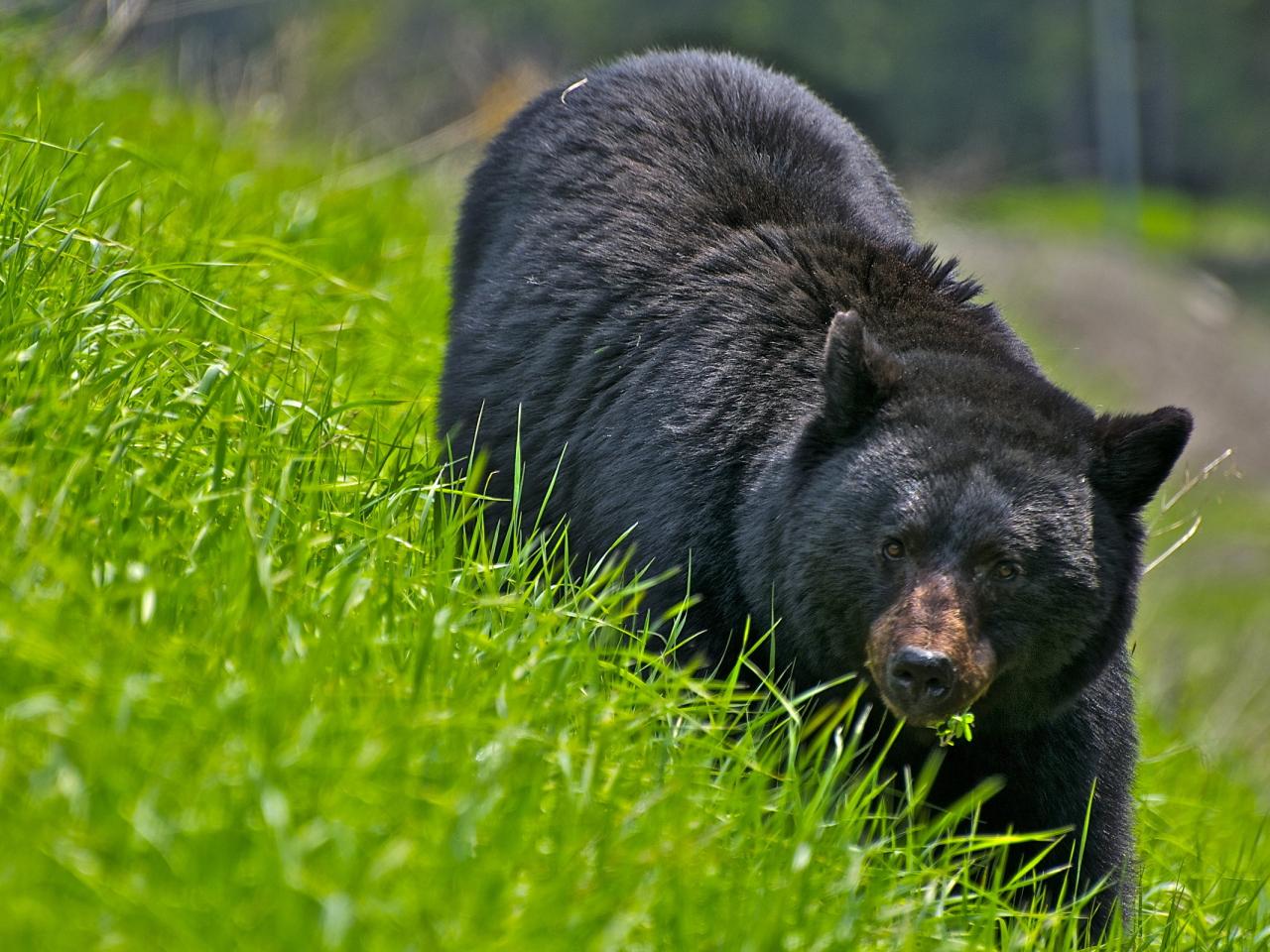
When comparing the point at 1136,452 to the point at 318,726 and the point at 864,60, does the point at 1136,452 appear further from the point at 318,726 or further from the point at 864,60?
the point at 864,60

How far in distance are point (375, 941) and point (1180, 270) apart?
19.4 metres

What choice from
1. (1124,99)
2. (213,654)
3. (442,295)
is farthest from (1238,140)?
(213,654)

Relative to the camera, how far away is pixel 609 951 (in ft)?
8.59

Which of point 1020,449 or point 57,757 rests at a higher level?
point 1020,449

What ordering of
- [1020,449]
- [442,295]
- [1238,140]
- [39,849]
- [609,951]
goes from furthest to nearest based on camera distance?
[1238,140], [442,295], [1020,449], [609,951], [39,849]

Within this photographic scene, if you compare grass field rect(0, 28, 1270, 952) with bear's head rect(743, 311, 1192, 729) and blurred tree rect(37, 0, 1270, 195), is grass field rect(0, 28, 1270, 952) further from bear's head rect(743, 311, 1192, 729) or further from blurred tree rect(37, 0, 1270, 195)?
blurred tree rect(37, 0, 1270, 195)

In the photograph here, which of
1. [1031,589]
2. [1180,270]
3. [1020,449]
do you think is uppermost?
[1020,449]

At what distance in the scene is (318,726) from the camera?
270cm

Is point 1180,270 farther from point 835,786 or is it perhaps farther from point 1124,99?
point 835,786

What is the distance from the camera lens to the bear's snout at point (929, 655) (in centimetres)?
356

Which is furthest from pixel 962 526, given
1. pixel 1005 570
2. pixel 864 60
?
pixel 864 60

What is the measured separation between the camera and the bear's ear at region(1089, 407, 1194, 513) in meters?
3.99

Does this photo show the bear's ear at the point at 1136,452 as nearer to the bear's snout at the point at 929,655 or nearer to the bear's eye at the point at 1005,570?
the bear's eye at the point at 1005,570

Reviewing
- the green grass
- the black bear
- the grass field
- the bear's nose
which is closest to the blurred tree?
the green grass
